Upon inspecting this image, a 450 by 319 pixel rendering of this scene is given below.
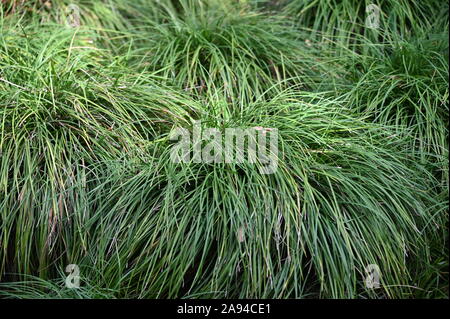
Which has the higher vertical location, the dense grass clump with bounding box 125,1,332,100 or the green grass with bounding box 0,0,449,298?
the dense grass clump with bounding box 125,1,332,100

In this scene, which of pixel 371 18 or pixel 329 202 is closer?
Result: pixel 329 202

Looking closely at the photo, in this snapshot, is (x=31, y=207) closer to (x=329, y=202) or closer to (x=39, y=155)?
(x=39, y=155)

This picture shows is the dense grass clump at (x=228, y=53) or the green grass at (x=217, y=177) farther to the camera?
the dense grass clump at (x=228, y=53)

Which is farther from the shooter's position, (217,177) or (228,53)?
(228,53)

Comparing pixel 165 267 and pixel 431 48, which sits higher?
pixel 431 48

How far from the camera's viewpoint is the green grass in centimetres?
279

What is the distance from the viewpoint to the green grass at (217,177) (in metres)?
2.79

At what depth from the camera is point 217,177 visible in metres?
2.85

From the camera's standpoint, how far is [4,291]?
2.79 meters

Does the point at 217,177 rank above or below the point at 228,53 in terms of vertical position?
below

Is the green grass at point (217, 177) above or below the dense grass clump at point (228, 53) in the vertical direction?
below

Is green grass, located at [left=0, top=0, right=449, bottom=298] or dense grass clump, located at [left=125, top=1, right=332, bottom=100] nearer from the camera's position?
green grass, located at [left=0, top=0, right=449, bottom=298]
